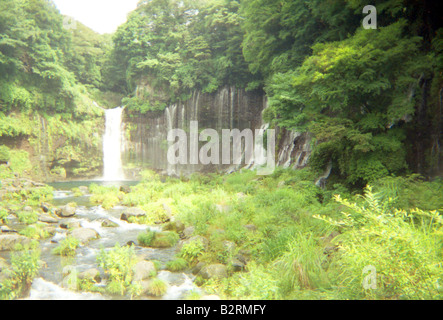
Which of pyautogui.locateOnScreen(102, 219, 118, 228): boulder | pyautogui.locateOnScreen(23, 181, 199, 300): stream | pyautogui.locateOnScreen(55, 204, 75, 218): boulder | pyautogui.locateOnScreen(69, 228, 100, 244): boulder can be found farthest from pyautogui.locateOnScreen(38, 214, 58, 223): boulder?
pyautogui.locateOnScreen(69, 228, 100, 244): boulder

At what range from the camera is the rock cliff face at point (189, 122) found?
72.7ft

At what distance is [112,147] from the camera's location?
85.9 feet

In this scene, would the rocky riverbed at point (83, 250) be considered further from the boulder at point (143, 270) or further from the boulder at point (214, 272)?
the boulder at point (214, 272)

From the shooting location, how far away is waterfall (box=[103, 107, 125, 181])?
84.7 ft

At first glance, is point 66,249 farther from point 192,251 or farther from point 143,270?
point 192,251

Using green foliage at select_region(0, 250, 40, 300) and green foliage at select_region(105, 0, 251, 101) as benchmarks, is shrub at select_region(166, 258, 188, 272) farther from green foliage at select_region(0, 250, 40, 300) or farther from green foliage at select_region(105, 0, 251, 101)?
green foliage at select_region(105, 0, 251, 101)

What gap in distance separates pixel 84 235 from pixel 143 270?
372 cm

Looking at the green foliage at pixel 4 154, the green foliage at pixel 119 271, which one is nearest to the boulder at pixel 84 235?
the green foliage at pixel 119 271

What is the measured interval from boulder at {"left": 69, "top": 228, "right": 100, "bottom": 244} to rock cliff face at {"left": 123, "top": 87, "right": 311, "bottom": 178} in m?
10.7

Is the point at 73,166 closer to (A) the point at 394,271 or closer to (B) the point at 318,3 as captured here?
(B) the point at 318,3

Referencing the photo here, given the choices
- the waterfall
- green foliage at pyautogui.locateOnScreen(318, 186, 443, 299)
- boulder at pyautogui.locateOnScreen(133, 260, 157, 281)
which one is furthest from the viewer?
the waterfall

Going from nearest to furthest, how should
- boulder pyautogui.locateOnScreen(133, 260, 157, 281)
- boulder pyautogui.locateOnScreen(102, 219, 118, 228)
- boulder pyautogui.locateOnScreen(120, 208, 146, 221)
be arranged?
boulder pyautogui.locateOnScreen(133, 260, 157, 281), boulder pyautogui.locateOnScreen(102, 219, 118, 228), boulder pyautogui.locateOnScreen(120, 208, 146, 221)

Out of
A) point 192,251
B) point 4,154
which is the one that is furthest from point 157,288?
point 4,154
